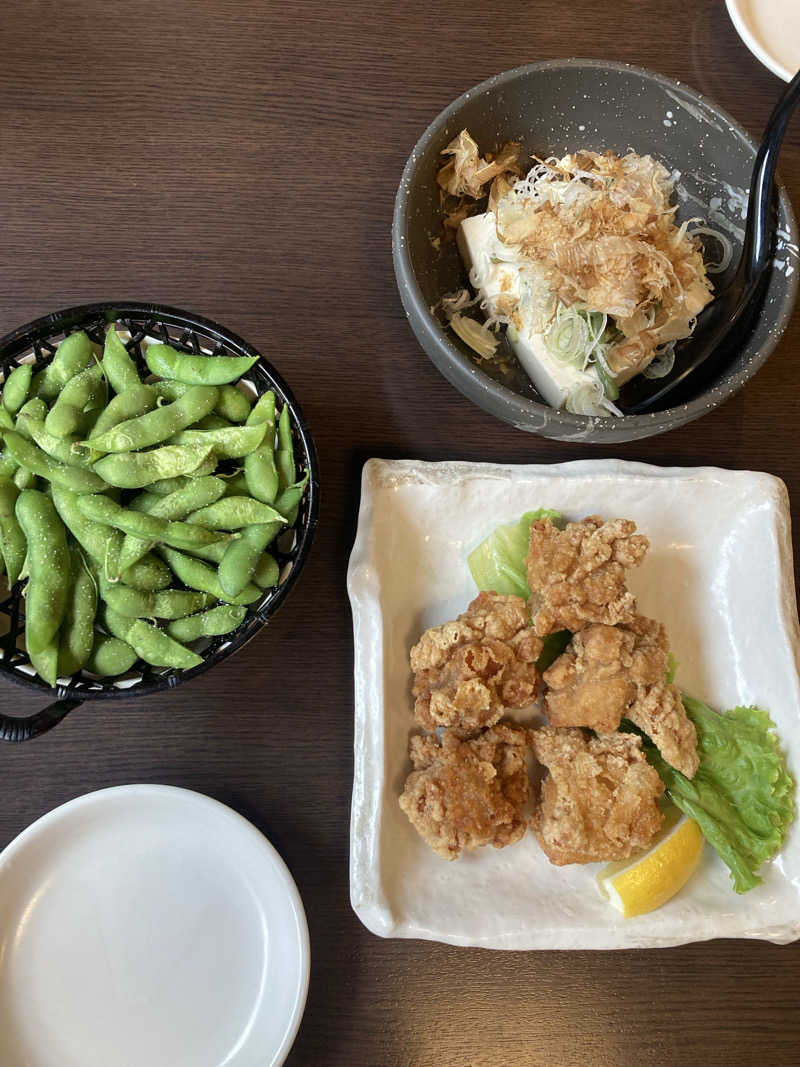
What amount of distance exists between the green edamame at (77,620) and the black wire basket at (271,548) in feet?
0.11

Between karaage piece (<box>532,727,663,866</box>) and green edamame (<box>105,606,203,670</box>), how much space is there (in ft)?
2.28

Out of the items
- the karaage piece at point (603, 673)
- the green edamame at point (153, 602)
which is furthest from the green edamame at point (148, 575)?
the karaage piece at point (603, 673)

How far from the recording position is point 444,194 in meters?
1.46

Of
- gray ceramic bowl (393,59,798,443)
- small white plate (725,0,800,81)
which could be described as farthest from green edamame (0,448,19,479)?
small white plate (725,0,800,81)

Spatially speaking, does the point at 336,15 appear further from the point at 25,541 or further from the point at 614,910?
the point at 614,910

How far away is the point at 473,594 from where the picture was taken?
149 centimetres

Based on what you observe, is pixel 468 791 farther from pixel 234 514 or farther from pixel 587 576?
pixel 234 514

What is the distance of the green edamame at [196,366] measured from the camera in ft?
3.93

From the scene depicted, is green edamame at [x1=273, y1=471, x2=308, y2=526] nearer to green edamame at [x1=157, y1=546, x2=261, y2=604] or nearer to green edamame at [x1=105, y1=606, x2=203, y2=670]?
green edamame at [x1=157, y1=546, x2=261, y2=604]

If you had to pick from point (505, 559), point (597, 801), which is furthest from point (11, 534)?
point (597, 801)

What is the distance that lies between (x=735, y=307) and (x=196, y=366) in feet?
3.27

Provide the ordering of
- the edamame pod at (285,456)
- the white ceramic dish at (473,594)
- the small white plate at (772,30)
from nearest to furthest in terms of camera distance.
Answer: the edamame pod at (285,456), the white ceramic dish at (473,594), the small white plate at (772,30)

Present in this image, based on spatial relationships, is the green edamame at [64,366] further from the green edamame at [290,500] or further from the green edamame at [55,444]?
the green edamame at [290,500]

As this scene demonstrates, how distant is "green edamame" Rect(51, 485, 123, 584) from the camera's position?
1169 mm
